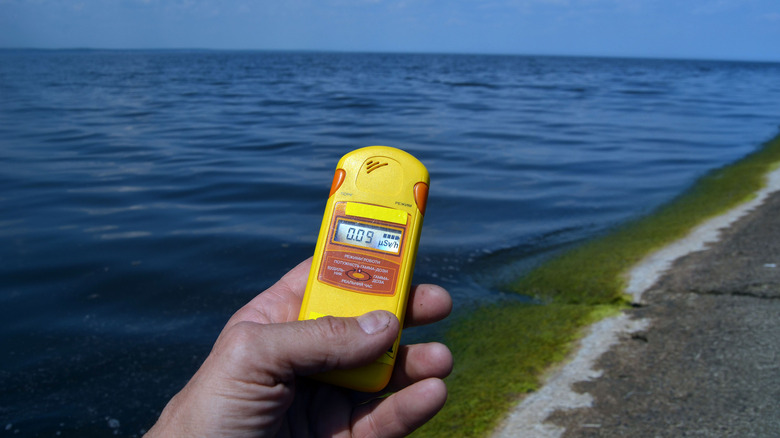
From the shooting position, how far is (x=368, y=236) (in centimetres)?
211

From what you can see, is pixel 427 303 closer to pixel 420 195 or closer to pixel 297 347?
pixel 420 195

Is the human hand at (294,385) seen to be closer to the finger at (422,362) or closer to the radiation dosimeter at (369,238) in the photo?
the finger at (422,362)

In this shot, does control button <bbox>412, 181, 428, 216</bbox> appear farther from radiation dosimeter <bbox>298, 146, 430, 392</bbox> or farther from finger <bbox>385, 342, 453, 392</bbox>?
finger <bbox>385, 342, 453, 392</bbox>

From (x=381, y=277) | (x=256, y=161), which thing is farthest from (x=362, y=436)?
(x=256, y=161)

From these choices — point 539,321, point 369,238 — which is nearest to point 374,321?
point 369,238

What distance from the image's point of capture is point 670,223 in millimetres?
5633

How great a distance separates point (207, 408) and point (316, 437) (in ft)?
1.47

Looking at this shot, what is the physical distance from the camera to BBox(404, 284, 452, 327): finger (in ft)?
6.88

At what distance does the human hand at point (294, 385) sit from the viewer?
166 cm

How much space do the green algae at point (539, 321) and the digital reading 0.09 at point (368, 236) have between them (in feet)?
3.31

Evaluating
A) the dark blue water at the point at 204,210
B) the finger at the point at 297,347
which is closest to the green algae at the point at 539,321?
the dark blue water at the point at 204,210

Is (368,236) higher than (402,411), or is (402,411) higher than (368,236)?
(368,236)

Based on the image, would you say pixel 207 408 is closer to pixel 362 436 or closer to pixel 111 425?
pixel 362 436

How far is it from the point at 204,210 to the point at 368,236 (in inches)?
179
